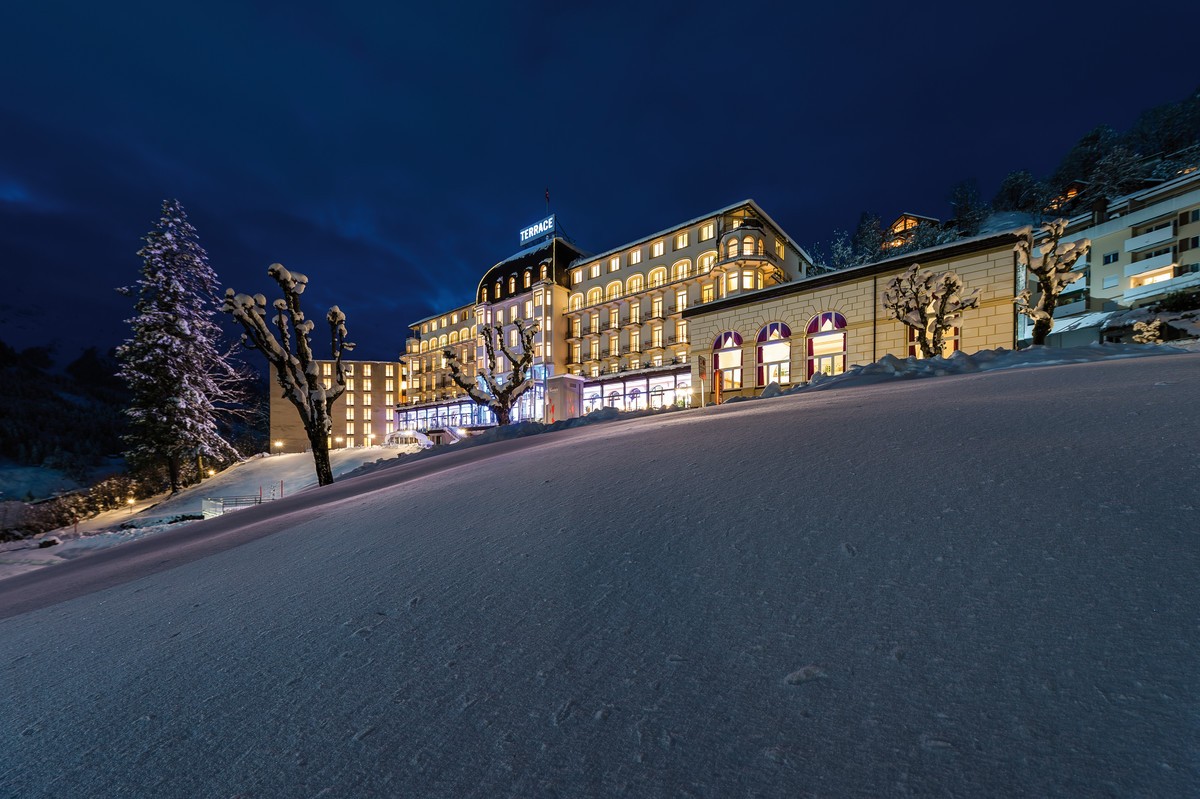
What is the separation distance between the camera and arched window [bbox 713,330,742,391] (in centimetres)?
2508

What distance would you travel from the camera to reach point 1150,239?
113 feet

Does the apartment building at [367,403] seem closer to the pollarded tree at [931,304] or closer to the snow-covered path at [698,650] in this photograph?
the pollarded tree at [931,304]

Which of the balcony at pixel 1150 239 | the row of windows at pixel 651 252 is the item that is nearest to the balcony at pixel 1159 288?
the balcony at pixel 1150 239

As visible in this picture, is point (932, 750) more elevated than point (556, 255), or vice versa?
point (556, 255)

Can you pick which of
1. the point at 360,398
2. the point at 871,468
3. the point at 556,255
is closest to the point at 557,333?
the point at 556,255

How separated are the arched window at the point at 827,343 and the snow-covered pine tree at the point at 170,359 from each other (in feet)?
117

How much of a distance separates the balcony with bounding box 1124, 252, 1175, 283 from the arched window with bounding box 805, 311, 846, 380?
3378 cm

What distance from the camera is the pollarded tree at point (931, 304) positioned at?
16766mm

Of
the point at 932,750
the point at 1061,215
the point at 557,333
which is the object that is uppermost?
the point at 1061,215

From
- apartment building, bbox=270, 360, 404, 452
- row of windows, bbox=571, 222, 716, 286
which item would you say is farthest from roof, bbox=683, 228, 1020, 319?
apartment building, bbox=270, 360, 404, 452

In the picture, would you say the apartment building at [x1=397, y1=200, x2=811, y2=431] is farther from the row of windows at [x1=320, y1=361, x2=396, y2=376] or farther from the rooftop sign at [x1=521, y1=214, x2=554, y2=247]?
the row of windows at [x1=320, y1=361, x2=396, y2=376]

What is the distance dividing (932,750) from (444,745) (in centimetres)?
138

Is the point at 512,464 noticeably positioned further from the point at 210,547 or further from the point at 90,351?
the point at 90,351

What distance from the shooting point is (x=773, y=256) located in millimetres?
35656
